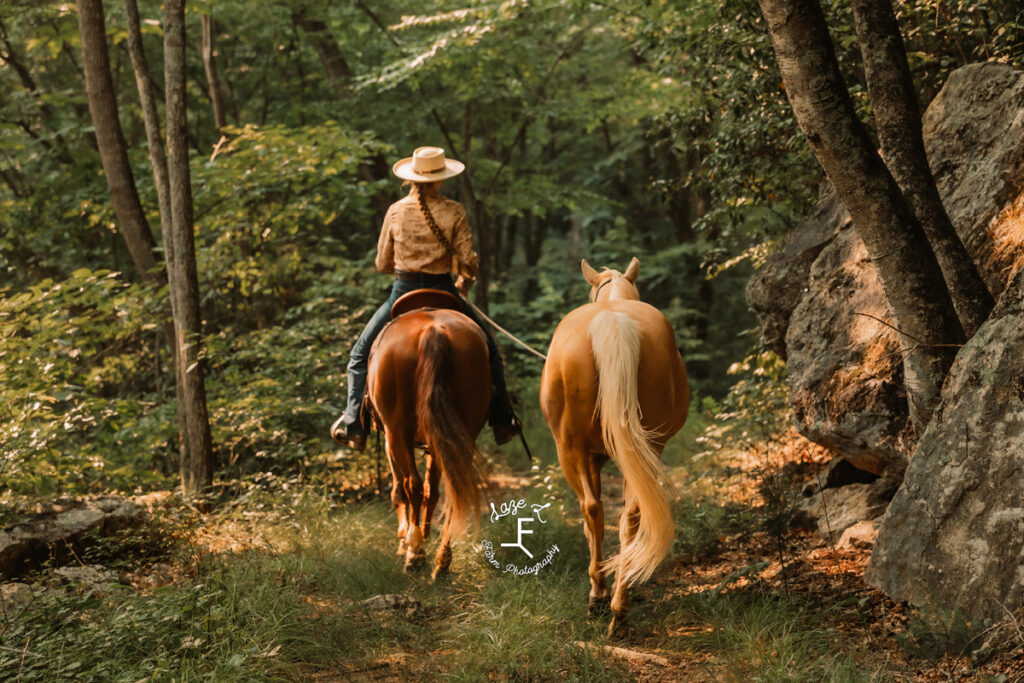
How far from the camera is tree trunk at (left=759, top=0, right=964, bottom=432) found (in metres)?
4.07

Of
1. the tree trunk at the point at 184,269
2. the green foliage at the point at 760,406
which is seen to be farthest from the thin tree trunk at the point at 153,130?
the green foliage at the point at 760,406

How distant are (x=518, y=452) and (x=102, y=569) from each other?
667 cm

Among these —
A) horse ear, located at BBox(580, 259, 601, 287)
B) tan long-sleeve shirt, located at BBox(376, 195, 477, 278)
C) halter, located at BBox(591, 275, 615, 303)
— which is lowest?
halter, located at BBox(591, 275, 615, 303)

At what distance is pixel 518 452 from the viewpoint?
450 inches

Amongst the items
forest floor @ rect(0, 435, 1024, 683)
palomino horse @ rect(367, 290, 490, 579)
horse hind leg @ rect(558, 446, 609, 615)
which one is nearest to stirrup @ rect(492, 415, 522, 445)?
forest floor @ rect(0, 435, 1024, 683)

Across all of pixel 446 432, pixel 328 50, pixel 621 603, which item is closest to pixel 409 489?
pixel 446 432

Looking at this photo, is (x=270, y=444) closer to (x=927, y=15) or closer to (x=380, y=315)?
(x=380, y=315)

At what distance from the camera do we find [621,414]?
4684mm

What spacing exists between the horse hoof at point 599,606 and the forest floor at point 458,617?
51mm

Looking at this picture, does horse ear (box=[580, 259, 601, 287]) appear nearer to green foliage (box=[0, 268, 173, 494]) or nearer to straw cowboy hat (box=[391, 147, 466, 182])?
straw cowboy hat (box=[391, 147, 466, 182])

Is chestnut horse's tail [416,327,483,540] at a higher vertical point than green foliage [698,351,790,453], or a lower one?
higher

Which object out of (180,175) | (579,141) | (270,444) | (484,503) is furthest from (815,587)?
(579,141)

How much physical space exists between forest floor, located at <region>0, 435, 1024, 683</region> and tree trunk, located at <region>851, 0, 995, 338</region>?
1.76 metres

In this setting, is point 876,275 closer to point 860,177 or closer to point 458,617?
point 860,177
